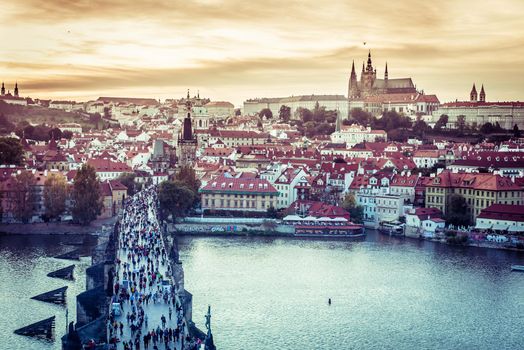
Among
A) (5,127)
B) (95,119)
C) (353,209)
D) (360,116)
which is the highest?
(360,116)

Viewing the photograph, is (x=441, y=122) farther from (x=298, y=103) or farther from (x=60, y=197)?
(x=60, y=197)

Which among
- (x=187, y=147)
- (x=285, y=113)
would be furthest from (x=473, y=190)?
(x=285, y=113)

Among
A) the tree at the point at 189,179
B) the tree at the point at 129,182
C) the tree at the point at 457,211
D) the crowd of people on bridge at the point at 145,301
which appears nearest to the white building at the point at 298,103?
the tree at the point at 129,182

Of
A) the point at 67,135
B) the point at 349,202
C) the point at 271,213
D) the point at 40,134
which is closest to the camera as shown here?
the point at 349,202

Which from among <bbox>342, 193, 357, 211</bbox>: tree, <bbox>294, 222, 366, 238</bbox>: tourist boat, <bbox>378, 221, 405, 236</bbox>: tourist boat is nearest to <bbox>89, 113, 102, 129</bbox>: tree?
<bbox>342, 193, 357, 211</bbox>: tree

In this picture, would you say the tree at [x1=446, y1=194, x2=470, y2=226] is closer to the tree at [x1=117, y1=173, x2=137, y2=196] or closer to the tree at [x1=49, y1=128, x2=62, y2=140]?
the tree at [x1=117, y1=173, x2=137, y2=196]

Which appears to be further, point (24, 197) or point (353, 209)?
point (353, 209)
